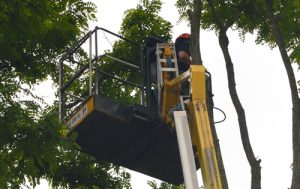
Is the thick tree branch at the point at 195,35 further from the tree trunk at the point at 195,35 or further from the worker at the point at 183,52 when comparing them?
the worker at the point at 183,52

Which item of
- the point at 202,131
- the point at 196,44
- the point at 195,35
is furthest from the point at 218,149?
the point at 195,35

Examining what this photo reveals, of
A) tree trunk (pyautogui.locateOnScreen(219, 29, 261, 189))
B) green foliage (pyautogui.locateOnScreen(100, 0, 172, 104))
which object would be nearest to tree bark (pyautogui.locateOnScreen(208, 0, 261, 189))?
tree trunk (pyautogui.locateOnScreen(219, 29, 261, 189))

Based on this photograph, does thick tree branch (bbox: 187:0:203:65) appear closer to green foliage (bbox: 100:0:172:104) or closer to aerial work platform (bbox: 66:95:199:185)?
aerial work platform (bbox: 66:95:199:185)

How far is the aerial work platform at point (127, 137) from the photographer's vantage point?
463 inches

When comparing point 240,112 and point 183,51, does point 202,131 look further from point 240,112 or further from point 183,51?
point 183,51

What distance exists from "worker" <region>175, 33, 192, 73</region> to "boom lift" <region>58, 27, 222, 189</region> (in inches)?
4.8

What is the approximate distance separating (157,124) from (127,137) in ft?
2.44

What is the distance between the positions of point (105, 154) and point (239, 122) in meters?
3.09

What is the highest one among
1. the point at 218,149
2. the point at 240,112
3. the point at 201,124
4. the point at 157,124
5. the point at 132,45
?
the point at 132,45

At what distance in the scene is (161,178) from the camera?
13.7 meters

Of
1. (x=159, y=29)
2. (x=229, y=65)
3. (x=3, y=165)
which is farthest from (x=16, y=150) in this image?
(x=159, y=29)

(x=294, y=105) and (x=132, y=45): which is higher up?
(x=132, y=45)

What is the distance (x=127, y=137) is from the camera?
12.4 metres

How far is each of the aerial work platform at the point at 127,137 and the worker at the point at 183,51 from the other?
3.50ft
